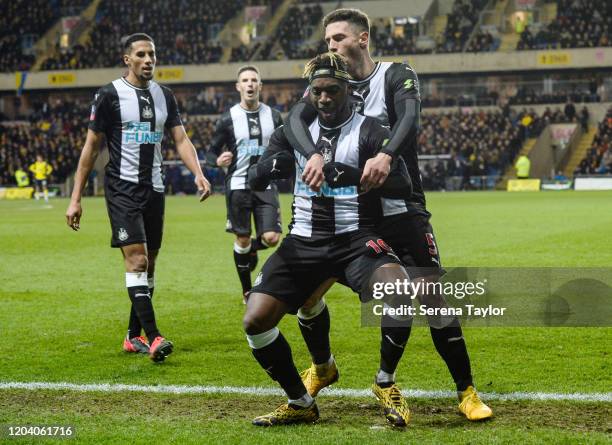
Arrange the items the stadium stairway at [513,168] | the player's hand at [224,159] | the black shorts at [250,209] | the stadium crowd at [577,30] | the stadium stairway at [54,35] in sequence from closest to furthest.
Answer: the player's hand at [224,159], the black shorts at [250,209], the stadium stairway at [513,168], the stadium crowd at [577,30], the stadium stairway at [54,35]

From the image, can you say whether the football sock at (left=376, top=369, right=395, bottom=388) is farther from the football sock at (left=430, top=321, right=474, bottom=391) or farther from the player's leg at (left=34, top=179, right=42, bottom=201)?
the player's leg at (left=34, top=179, right=42, bottom=201)

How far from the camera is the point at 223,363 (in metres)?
6.84

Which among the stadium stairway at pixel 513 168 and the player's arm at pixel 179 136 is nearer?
the player's arm at pixel 179 136

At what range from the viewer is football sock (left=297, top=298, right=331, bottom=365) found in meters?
5.61

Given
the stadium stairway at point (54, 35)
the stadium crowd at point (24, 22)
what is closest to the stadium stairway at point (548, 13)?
the stadium stairway at point (54, 35)

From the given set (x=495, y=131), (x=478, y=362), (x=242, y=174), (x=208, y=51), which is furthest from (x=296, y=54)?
(x=478, y=362)

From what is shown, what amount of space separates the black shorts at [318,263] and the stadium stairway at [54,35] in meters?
55.5

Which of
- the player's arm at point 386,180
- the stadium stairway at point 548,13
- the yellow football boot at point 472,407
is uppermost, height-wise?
the stadium stairway at point 548,13

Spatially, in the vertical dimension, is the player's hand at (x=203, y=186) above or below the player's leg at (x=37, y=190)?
above

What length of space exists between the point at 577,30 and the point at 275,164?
1821 inches

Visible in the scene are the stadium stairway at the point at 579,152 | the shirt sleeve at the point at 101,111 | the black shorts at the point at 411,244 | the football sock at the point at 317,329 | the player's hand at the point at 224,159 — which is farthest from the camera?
the stadium stairway at the point at 579,152

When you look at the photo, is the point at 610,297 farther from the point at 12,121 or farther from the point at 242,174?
the point at 12,121

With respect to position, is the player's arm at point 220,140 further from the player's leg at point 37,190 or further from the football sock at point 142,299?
the player's leg at point 37,190

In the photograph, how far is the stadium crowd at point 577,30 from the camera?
47.7m
